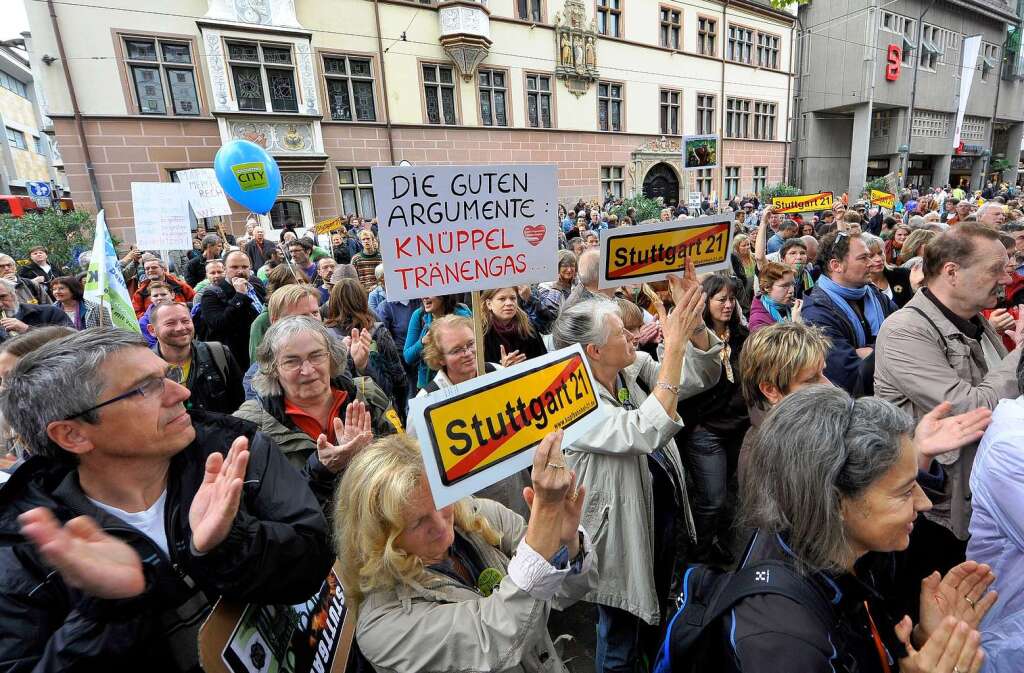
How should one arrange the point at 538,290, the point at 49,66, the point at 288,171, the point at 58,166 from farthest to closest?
the point at 58,166 < the point at 288,171 < the point at 49,66 < the point at 538,290

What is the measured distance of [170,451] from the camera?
138cm

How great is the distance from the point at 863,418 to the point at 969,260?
1.62 meters

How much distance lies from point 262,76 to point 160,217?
943 cm

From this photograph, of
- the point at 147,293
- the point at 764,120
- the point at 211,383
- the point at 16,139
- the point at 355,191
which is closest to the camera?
the point at 211,383

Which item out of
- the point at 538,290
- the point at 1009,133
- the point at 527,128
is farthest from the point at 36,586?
the point at 1009,133

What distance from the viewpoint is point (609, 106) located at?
20.6 meters

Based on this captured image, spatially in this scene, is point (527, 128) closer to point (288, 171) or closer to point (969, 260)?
point (288, 171)

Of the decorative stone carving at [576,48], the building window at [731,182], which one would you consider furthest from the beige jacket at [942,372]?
the building window at [731,182]

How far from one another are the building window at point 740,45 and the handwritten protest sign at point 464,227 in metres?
26.9

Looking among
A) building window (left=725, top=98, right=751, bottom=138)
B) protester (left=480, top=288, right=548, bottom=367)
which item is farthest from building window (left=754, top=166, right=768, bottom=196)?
protester (left=480, top=288, right=548, bottom=367)

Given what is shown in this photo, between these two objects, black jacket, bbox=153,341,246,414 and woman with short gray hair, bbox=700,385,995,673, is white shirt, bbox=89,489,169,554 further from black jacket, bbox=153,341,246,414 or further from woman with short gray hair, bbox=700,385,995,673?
black jacket, bbox=153,341,246,414

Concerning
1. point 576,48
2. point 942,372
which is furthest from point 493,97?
point 942,372

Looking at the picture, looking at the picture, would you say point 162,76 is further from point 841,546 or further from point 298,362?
point 841,546

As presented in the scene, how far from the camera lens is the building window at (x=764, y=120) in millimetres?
25938
